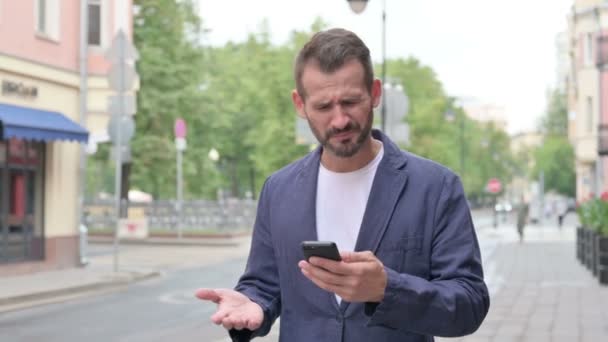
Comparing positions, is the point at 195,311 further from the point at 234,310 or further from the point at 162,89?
the point at 162,89

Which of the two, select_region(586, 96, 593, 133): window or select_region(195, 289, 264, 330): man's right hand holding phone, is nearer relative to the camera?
select_region(195, 289, 264, 330): man's right hand holding phone

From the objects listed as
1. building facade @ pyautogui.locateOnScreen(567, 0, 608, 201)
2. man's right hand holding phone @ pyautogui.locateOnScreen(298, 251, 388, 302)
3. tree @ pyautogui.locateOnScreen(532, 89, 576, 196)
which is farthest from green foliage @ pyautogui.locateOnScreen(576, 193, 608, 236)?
tree @ pyautogui.locateOnScreen(532, 89, 576, 196)

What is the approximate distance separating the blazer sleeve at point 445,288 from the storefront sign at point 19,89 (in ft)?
58.2

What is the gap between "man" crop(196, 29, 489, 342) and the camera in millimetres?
2734

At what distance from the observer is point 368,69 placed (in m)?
2.89

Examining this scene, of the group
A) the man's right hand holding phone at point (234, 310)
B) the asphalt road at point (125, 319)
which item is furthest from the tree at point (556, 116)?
the man's right hand holding phone at point (234, 310)

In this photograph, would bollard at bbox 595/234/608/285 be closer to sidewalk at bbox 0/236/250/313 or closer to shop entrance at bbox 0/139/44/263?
sidewalk at bbox 0/236/250/313

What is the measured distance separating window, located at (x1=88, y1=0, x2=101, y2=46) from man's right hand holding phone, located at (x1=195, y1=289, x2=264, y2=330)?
21386mm

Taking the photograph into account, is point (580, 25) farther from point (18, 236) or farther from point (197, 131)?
point (18, 236)

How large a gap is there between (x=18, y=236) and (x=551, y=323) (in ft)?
40.4

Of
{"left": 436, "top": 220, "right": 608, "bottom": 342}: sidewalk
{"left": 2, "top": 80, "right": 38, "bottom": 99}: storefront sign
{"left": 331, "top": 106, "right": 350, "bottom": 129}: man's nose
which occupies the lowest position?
{"left": 436, "top": 220, "right": 608, "bottom": 342}: sidewalk

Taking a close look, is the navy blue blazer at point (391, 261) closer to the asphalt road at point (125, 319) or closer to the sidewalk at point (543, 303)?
the sidewalk at point (543, 303)

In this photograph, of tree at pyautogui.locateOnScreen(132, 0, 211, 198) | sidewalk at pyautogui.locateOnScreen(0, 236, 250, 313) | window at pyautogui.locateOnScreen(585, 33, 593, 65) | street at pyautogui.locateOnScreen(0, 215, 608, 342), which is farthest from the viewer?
window at pyautogui.locateOnScreen(585, 33, 593, 65)

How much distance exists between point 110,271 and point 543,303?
387 inches
